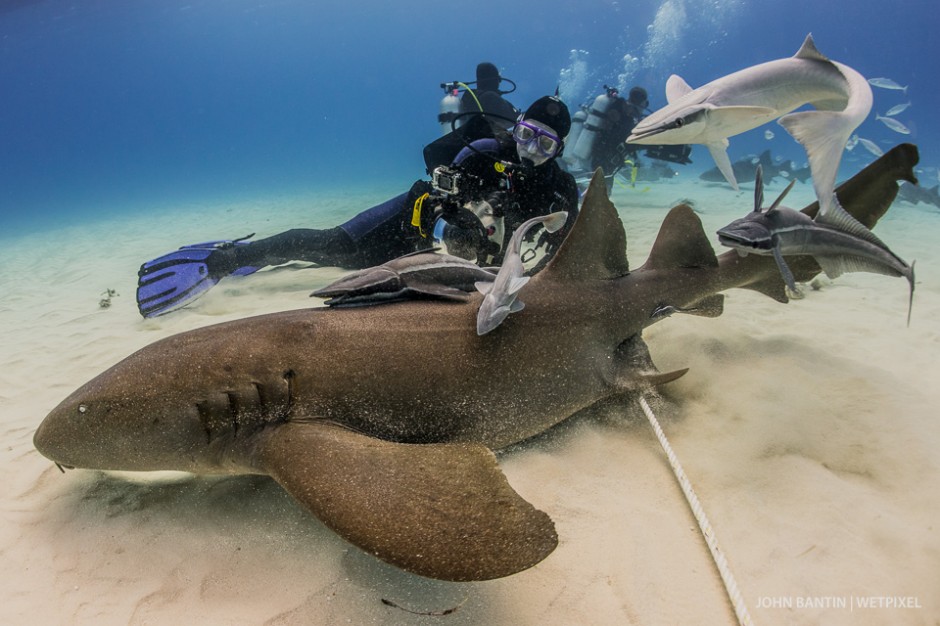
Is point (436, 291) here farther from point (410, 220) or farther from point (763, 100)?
point (410, 220)

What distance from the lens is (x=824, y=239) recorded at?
2.90 meters

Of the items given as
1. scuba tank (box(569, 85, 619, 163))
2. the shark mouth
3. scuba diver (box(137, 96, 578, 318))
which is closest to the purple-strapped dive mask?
scuba diver (box(137, 96, 578, 318))

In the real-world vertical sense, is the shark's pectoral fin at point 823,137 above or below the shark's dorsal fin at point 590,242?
above

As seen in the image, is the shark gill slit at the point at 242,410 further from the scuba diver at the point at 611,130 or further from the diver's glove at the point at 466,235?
the scuba diver at the point at 611,130

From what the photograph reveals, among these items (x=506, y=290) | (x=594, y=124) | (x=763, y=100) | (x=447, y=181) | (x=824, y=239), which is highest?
(x=594, y=124)

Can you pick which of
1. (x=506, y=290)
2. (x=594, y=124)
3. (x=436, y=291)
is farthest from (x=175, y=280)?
(x=594, y=124)

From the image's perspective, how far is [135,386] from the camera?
2289 mm

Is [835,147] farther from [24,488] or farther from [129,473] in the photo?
[24,488]

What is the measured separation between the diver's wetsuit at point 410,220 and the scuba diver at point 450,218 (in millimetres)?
13

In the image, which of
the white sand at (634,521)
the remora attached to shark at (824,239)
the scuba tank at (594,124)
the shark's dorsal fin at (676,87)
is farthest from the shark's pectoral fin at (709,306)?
the scuba tank at (594,124)

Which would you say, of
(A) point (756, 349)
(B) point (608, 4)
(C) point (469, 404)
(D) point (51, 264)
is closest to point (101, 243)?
(D) point (51, 264)

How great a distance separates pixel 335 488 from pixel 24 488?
8.15ft

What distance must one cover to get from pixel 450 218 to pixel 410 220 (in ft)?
5.12

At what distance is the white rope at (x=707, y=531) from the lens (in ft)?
6.00
